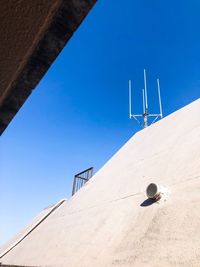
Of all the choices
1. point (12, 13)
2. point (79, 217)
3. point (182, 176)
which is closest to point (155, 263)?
point (182, 176)

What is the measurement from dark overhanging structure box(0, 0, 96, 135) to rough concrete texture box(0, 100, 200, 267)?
1.95m

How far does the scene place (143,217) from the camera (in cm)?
293

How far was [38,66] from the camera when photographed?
3.98 feet

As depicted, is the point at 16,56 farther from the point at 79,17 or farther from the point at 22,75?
the point at 79,17

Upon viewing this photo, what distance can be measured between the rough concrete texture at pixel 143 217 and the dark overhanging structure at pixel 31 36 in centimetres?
195

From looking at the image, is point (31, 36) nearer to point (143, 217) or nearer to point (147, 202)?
point (143, 217)

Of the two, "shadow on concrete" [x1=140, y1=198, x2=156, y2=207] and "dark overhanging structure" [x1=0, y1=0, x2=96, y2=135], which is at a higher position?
"dark overhanging structure" [x1=0, y1=0, x2=96, y2=135]

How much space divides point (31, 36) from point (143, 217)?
8.57ft

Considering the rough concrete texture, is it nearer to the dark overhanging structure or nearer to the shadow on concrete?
the shadow on concrete

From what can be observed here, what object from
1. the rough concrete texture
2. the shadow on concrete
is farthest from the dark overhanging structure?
the shadow on concrete

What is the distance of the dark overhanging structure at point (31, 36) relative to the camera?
39.9 inches

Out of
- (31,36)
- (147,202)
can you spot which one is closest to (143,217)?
(147,202)

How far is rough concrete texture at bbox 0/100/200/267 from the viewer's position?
222 centimetres

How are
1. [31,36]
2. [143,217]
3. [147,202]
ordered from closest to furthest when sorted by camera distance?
[31,36] < [143,217] < [147,202]
